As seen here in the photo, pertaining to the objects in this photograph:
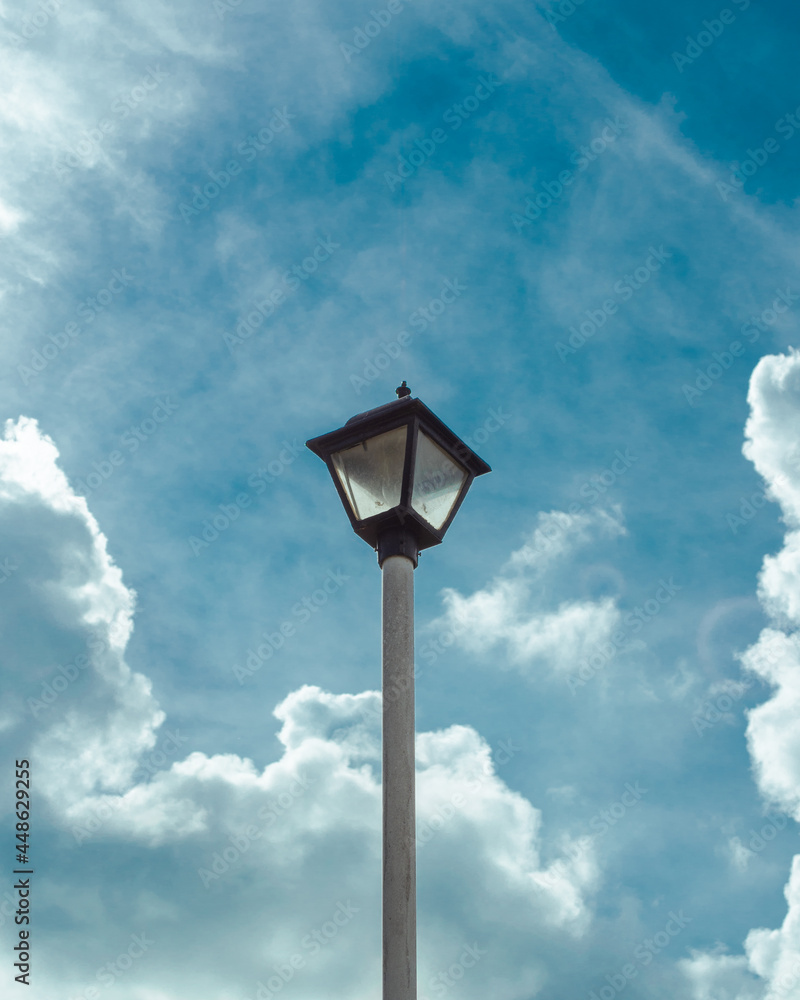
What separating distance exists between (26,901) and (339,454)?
1342 cm

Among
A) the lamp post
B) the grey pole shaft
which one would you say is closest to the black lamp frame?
the lamp post

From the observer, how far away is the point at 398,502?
7.00 metres

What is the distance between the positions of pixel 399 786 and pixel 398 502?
6.02ft

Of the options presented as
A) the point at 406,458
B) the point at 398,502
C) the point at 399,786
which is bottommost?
the point at 399,786

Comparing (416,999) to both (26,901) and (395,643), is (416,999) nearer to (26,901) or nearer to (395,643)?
(395,643)

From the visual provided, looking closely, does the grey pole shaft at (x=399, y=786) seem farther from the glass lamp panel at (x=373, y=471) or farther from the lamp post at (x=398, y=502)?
the glass lamp panel at (x=373, y=471)

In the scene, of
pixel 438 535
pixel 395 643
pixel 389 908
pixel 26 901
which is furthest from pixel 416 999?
pixel 26 901

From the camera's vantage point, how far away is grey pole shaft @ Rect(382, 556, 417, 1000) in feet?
18.9

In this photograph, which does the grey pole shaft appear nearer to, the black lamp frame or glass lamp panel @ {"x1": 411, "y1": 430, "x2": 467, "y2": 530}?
the black lamp frame

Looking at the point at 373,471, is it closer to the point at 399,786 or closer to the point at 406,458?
the point at 406,458

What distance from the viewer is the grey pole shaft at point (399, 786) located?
18.9 feet

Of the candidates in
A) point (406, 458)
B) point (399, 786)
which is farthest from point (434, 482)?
point (399, 786)

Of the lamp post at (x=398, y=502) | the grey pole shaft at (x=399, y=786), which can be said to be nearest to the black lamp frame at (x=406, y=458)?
the lamp post at (x=398, y=502)

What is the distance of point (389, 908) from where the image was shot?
589 centimetres
